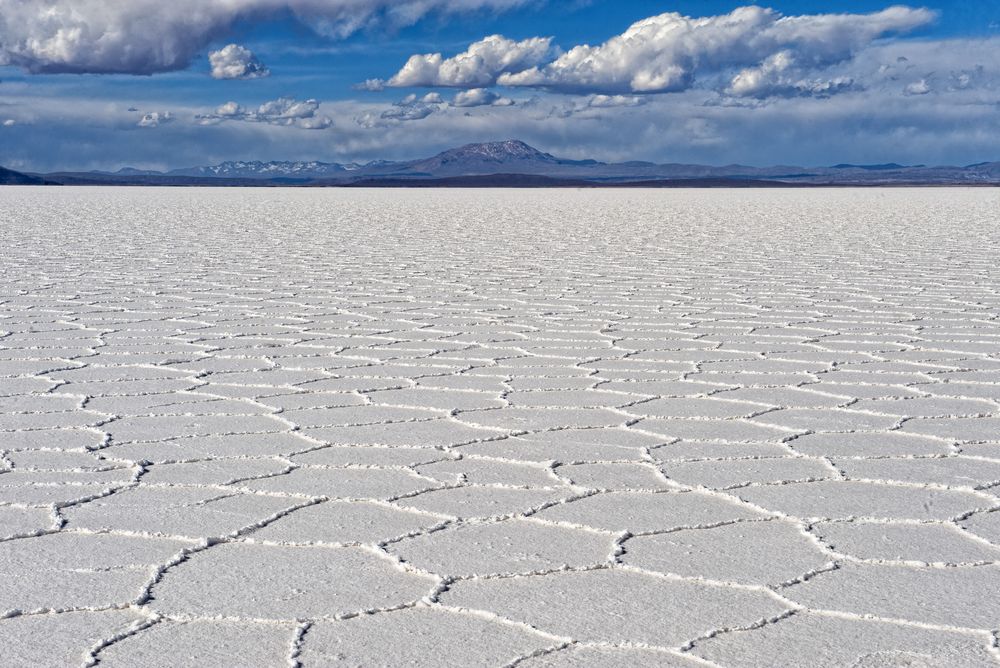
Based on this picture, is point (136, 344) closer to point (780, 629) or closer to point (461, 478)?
point (461, 478)

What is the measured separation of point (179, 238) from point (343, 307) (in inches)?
232

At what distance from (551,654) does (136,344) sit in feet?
9.26

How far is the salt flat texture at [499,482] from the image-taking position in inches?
62.8

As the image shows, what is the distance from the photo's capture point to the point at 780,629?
62.7 inches

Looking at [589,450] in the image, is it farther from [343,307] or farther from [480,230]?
[480,230]

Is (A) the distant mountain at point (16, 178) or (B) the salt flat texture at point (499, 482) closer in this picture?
(B) the salt flat texture at point (499, 482)

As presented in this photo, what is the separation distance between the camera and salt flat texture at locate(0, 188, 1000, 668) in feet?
5.24

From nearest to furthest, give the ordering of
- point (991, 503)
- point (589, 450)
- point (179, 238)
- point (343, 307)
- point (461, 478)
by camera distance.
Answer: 1. point (991, 503)
2. point (461, 478)
3. point (589, 450)
4. point (343, 307)
5. point (179, 238)

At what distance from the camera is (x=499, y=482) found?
7.55 ft

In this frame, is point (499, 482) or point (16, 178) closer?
point (499, 482)

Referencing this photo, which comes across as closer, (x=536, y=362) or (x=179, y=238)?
(x=536, y=362)

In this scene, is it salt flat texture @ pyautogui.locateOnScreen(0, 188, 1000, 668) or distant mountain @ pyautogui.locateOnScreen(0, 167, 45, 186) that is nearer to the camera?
salt flat texture @ pyautogui.locateOnScreen(0, 188, 1000, 668)

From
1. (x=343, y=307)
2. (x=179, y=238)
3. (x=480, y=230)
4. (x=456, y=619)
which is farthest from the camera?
(x=480, y=230)

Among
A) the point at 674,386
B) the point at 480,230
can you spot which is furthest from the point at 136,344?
the point at 480,230
